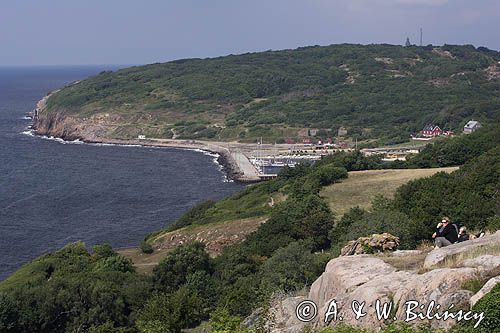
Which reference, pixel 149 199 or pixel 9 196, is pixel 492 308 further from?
pixel 9 196

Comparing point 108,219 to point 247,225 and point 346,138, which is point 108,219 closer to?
point 247,225

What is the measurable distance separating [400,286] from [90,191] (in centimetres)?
Answer: 6699

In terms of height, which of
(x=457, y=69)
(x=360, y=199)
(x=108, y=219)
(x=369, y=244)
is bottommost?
(x=108, y=219)

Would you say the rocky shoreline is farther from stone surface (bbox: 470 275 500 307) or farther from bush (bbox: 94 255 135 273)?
stone surface (bbox: 470 275 500 307)

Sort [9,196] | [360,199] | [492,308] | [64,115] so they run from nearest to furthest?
[492,308]
[360,199]
[9,196]
[64,115]

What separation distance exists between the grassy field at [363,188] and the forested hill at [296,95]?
62668 millimetres

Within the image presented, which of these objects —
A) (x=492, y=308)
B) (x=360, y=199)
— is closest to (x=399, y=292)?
(x=492, y=308)

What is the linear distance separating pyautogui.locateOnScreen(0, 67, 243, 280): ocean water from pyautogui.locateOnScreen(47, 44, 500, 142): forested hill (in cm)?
2274

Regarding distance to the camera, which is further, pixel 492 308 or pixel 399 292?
pixel 399 292

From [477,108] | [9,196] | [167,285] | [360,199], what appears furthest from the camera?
[477,108]

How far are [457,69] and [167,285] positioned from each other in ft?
494

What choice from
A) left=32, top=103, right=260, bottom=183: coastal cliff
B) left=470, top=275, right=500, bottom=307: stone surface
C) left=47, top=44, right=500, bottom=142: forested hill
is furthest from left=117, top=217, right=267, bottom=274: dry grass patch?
left=47, top=44, right=500, bottom=142: forested hill

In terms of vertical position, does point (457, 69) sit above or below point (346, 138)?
above

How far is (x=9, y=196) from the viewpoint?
70688 millimetres
